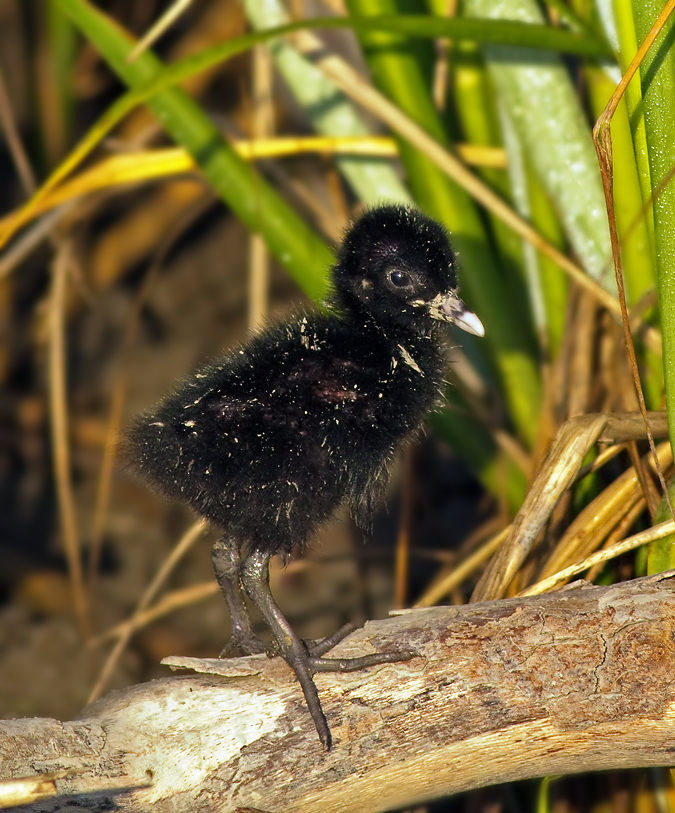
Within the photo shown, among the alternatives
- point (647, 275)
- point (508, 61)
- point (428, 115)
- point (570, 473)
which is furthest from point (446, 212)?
point (570, 473)

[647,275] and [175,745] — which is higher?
[647,275]

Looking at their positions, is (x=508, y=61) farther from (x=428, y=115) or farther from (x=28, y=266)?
(x=28, y=266)

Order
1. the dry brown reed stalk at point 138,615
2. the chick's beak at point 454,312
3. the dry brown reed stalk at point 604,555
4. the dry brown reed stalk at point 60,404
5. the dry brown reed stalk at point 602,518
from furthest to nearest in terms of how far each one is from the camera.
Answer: the dry brown reed stalk at point 60,404, the dry brown reed stalk at point 138,615, the chick's beak at point 454,312, the dry brown reed stalk at point 602,518, the dry brown reed stalk at point 604,555

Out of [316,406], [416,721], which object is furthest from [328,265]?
[416,721]

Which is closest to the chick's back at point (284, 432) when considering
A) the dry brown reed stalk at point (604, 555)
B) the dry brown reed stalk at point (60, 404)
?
the dry brown reed stalk at point (604, 555)

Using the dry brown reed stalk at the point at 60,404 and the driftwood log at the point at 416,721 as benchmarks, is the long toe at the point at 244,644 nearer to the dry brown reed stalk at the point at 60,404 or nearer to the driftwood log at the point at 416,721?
the driftwood log at the point at 416,721

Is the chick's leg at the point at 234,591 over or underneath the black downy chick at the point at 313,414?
underneath
